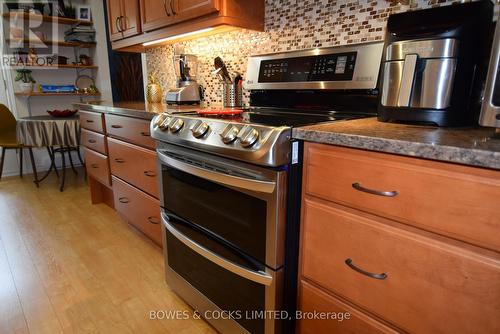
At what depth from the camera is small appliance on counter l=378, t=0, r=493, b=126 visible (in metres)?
0.82

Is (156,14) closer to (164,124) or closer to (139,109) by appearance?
(139,109)

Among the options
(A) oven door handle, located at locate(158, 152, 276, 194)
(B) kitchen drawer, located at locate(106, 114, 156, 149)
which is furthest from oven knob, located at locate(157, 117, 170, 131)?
(B) kitchen drawer, located at locate(106, 114, 156, 149)

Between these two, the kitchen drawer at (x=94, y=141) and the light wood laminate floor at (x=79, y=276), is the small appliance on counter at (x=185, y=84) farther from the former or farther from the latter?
the light wood laminate floor at (x=79, y=276)

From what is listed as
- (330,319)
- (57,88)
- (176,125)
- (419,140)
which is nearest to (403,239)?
(419,140)

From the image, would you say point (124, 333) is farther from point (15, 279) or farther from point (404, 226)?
point (404, 226)

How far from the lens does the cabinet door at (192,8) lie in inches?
59.5

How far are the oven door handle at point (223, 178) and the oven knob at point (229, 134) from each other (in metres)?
0.12

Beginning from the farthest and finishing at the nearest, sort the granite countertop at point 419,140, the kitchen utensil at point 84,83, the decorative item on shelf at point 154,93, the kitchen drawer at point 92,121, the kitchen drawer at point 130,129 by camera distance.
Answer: the kitchen utensil at point 84,83
the decorative item on shelf at point 154,93
the kitchen drawer at point 92,121
the kitchen drawer at point 130,129
the granite countertop at point 419,140

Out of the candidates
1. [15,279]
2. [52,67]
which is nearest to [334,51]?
[15,279]

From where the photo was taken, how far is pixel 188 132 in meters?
1.15

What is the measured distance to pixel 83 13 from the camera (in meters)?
3.78

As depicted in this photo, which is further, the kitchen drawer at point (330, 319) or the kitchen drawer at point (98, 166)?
the kitchen drawer at point (98, 166)

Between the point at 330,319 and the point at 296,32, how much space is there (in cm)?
129

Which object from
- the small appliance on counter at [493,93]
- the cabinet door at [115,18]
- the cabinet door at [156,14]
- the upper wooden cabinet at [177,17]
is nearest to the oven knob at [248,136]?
the small appliance on counter at [493,93]
